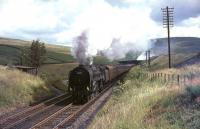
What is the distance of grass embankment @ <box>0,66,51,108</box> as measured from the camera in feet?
102

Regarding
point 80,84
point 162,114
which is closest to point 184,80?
point 162,114

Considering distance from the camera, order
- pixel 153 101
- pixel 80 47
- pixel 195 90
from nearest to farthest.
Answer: pixel 195 90 < pixel 153 101 < pixel 80 47

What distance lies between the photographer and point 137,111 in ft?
56.2

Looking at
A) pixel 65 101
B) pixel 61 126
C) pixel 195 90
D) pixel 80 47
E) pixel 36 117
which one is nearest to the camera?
pixel 195 90

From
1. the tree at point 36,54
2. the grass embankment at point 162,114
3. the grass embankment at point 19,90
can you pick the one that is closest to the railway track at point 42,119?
the grass embankment at point 19,90

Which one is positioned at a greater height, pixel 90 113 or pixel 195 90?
pixel 195 90

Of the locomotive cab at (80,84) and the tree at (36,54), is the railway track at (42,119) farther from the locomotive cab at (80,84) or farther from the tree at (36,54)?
the tree at (36,54)

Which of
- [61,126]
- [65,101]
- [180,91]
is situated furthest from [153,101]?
[65,101]

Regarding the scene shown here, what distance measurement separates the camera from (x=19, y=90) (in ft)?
113

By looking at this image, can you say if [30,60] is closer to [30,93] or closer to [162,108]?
[30,93]

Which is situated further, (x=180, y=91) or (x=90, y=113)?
(x=90, y=113)

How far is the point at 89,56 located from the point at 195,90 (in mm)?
24324

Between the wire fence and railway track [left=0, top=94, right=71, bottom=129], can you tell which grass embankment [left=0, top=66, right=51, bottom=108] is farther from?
the wire fence

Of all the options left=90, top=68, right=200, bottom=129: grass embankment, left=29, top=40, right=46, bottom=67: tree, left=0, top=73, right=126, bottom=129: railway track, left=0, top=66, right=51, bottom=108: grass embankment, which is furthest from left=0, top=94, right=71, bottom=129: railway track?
left=29, top=40, right=46, bottom=67: tree
